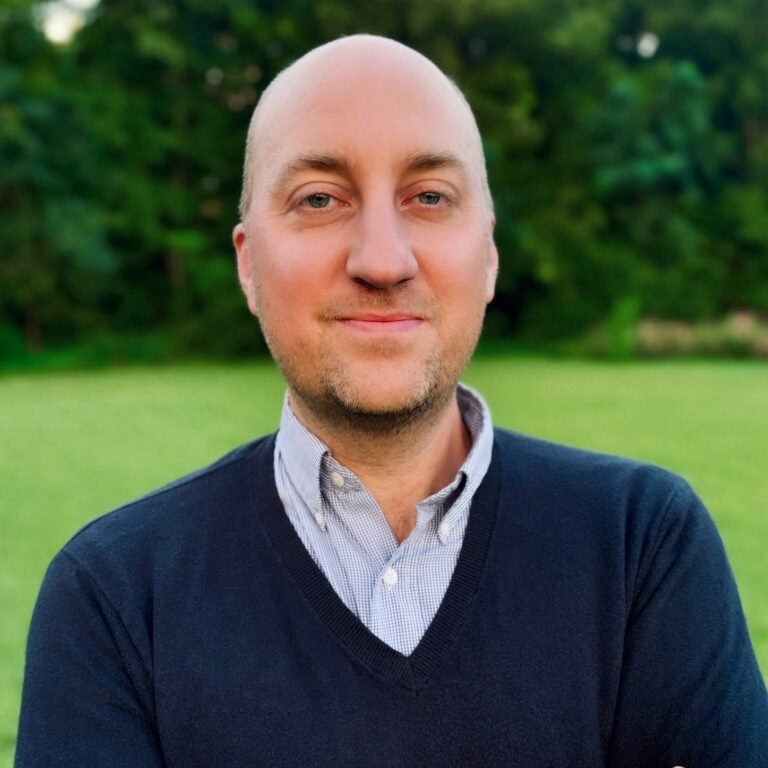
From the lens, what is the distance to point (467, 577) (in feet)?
4.34

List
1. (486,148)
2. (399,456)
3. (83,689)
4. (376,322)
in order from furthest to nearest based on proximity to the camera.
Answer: (486,148)
(399,456)
(376,322)
(83,689)

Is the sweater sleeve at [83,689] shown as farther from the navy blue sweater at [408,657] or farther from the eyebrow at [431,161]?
the eyebrow at [431,161]

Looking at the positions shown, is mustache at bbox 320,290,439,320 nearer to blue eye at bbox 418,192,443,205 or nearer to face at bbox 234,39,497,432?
face at bbox 234,39,497,432

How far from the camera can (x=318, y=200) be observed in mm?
1361

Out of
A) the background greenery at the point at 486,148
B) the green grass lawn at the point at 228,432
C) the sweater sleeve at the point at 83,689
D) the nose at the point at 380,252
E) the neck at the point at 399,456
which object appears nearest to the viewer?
the sweater sleeve at the point at 83,689

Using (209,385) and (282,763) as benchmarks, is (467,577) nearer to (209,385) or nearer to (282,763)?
(282,763)

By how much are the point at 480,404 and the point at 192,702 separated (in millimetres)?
624

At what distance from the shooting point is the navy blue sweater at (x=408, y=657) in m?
1.22

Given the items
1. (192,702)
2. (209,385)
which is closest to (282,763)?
(192,702)

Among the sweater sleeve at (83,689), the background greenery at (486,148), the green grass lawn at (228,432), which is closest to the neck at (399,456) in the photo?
the sweater sleeve at (83,689)

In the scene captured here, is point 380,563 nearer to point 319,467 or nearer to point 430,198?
point 319,467

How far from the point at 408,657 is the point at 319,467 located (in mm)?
306

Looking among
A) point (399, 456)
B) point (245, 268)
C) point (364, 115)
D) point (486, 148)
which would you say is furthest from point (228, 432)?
point (486, 148)

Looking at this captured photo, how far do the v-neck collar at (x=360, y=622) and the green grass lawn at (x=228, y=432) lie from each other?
2.45m
